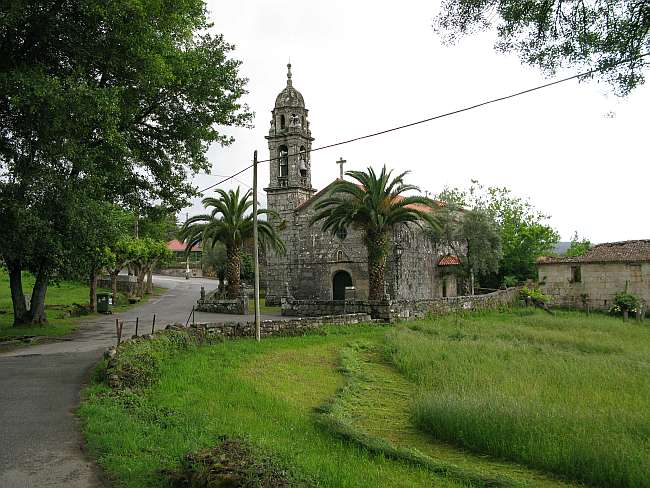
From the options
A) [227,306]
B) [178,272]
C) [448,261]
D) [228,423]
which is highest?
[178,272]

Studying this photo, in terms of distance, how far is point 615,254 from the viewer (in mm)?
33219

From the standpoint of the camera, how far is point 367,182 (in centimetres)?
2547

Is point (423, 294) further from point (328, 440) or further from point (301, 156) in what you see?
point (328, 440)

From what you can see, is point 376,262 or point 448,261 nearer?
point 376,262

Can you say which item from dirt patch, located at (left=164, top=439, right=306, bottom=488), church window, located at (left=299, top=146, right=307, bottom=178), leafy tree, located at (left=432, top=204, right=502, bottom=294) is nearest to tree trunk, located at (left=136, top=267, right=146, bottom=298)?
church window, located at (left=299, top=146, right=307, bottom=178)

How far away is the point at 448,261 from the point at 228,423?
101 ft

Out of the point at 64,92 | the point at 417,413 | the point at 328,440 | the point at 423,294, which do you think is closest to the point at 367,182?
the point at 423,294

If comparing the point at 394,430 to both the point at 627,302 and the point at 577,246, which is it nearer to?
the point at 627,302

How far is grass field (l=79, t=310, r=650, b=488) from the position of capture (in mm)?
6512

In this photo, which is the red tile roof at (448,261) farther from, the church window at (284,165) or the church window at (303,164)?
the church window at (284,165)

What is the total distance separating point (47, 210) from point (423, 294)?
950 inches

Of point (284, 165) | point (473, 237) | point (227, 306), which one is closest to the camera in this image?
point (227, 306)

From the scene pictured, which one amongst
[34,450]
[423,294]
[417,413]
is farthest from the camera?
[423,294]

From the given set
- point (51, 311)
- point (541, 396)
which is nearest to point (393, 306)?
point (541, 396)
